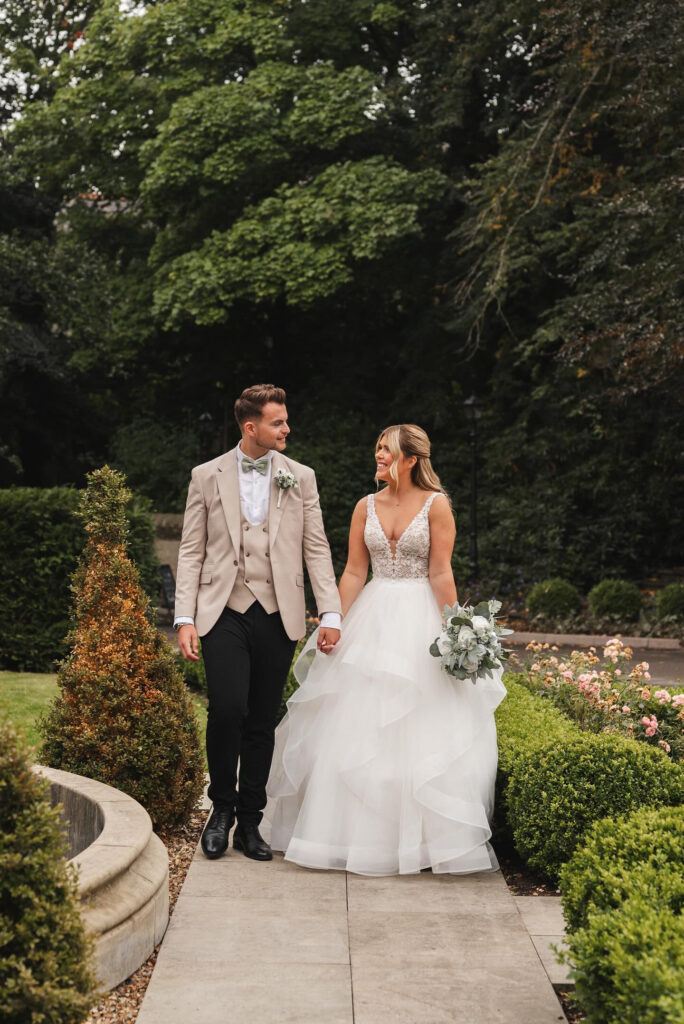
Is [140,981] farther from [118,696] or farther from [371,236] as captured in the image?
[371,236]

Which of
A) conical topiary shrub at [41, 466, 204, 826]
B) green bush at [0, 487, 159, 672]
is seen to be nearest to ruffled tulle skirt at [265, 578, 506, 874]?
conical topiary shrub at [41, 466, 204, 826]

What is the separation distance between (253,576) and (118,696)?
0.85 m

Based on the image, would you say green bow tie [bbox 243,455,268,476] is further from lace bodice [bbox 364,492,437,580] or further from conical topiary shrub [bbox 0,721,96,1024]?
conical topiary shrub [bbox 0,721,96,1024]

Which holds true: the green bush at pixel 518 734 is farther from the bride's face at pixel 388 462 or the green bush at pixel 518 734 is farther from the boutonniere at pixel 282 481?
the boutonniere at pixel 282 481

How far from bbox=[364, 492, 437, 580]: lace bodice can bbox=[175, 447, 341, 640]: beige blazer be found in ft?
1.51

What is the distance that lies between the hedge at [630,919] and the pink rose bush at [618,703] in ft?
7.86

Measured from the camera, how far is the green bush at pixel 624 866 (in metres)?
3.24

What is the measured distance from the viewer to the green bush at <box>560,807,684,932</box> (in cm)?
324

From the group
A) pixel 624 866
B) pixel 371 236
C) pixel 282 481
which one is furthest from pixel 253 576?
pixel 371 236

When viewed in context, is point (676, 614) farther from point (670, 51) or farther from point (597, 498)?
point (670, 51)

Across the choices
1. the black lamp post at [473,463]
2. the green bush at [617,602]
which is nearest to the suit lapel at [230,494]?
the green bush at [617,602]

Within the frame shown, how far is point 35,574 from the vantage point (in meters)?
11.0

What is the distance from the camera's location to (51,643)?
1084cm

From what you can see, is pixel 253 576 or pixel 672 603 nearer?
pixel 253 576
